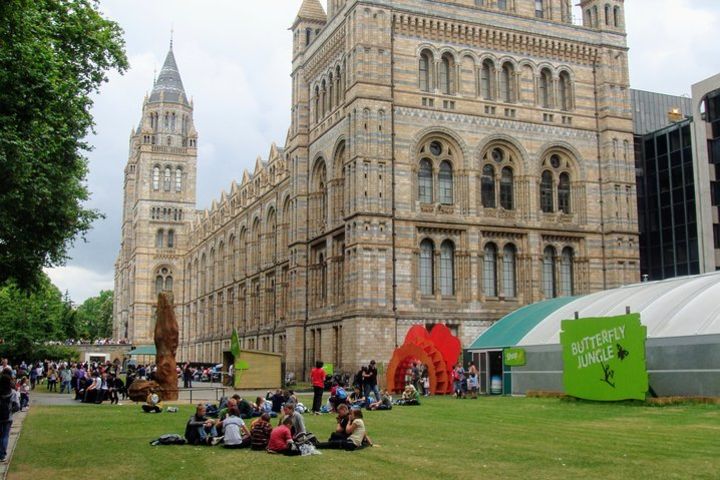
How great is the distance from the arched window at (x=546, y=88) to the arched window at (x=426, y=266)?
493 inches

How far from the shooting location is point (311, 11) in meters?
60.3

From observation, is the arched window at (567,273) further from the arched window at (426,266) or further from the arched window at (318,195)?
the arched window at (318,195)

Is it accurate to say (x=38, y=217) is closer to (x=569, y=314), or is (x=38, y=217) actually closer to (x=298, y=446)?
(x=298, y=446)

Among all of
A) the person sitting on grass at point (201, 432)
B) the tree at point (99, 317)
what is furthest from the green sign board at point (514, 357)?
the tree at point (99, 317)

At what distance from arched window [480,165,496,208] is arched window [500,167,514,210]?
0.62 metres

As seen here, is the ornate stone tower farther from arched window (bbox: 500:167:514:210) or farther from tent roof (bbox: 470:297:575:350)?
tent roof (bbox: 470:297:575:350)

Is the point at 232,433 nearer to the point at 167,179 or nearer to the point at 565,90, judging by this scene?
the point at 565,90

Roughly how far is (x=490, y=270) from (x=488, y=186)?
521cm

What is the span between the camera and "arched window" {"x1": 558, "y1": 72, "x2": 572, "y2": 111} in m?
53.6

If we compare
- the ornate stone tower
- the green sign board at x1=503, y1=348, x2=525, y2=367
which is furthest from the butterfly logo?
the ornate stone tower

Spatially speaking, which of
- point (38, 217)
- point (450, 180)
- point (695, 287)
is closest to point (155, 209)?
point (450, 180)

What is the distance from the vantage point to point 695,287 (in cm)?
3662

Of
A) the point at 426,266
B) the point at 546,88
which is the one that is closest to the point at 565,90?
the point at 546,88

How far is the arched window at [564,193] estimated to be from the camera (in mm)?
52969
